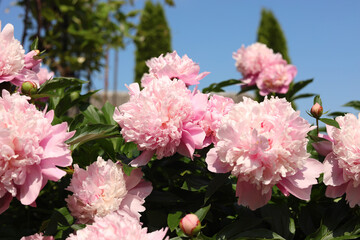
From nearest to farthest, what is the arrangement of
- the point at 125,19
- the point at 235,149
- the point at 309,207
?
the point at 235,149
the point at 309,207
the point at 125,19

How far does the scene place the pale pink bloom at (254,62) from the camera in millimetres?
2129

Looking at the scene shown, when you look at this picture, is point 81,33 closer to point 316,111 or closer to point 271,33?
point 316,111

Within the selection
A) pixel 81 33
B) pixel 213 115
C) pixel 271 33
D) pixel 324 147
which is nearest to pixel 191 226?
pixel 213 115

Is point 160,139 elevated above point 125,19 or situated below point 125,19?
above

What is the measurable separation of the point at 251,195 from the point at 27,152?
1.35 feet

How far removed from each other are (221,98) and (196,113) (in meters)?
0.07

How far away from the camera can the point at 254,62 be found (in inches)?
84.6

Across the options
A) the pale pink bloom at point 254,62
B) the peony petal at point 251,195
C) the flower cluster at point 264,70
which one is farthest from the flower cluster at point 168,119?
the pale pink bloom at point 254,62

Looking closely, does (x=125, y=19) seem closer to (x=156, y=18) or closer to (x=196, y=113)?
(x=196, y=113)

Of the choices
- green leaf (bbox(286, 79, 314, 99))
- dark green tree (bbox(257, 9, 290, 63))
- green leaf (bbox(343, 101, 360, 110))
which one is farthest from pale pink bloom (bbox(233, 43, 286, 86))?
dark green tree (bbox(257, 9, 290, 63))

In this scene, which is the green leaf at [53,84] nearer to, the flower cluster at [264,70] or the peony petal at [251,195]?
the peony petal at [251,195]

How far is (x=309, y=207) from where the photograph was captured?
0.95 metres

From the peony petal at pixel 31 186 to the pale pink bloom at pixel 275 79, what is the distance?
Answer: 1396mm

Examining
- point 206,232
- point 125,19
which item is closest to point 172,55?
point 206,232
